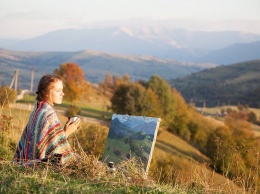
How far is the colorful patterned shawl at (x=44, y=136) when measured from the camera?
630 centimetres

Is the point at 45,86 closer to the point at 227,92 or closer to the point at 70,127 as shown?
the point at 70,127

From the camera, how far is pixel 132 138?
7863 mm

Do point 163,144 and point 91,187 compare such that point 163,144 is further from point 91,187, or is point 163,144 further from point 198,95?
point 198,95

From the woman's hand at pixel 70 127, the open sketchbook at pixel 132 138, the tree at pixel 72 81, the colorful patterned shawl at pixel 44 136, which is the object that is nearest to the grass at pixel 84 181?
the colorful patterned shawl at pixel 44 136

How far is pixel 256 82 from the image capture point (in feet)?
577

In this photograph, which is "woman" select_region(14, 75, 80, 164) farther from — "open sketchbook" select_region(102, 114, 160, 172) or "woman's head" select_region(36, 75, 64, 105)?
"open sketchbook" select_region(102, 114, 160, 172)

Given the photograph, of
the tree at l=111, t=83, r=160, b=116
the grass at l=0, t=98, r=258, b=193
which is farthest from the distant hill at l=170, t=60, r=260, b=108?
the grass at l=0, t=98, r=258, b=193

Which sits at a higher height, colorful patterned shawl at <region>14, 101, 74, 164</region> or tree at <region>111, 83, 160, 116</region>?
colorful patterned shawl at <region>14, 101, 74, 164</region>

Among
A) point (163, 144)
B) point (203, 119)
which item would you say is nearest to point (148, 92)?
point (163, 144)

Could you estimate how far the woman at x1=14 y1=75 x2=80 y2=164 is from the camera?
6.30m

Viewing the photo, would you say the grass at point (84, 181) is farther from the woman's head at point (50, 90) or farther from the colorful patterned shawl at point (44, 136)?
the woman's head at point (50, 90)

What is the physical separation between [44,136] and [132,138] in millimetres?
2044

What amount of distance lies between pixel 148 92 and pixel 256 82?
123255 mm

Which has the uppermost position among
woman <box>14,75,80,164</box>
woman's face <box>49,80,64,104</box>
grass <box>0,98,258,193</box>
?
woman's face <box>49,80,64,104</box>
